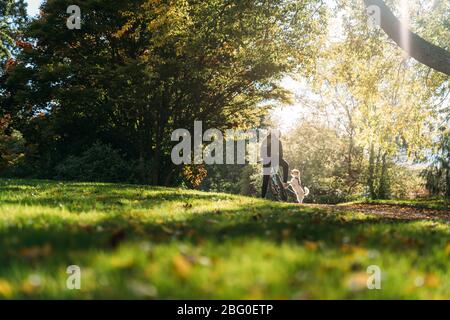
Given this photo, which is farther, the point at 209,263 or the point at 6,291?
the point at 209,263

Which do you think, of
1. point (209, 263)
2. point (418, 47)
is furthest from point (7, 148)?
point (209, 263)

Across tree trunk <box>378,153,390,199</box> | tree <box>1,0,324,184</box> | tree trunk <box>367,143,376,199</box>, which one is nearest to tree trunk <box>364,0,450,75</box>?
tree <box>1,0,324,184</box>

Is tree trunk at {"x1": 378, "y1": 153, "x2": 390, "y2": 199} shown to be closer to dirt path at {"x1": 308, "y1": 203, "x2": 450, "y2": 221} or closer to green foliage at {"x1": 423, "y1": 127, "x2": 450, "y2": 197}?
green foliage at {"x1": 423, "y1": 127, "x2": 450, "y2": 197}

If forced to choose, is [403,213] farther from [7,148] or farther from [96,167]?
[7,148]

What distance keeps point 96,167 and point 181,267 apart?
1757 centimetres

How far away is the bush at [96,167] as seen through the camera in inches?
750

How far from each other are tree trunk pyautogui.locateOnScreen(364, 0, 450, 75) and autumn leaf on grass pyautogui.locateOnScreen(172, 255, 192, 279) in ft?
29.4

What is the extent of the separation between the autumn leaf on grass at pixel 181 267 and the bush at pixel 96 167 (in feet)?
56.4

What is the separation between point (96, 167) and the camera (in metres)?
19.2

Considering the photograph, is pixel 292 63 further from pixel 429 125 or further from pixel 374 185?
pixel 374 185

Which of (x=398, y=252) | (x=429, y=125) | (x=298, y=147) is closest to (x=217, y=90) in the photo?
(x=429, y=125)

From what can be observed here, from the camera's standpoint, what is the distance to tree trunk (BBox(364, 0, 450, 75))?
31.9ft

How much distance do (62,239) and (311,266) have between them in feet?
6.29

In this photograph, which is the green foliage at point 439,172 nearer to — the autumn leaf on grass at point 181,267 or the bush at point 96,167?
the bush at point 96,167
